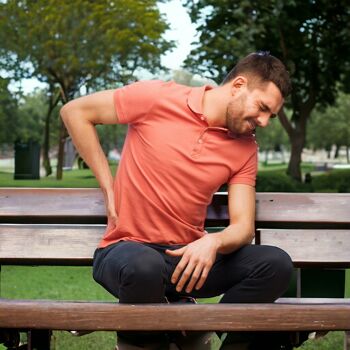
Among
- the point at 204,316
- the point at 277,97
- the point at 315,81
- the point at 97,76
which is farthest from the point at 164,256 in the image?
the point at 97,76

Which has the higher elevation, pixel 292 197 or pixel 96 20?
pixel 96 20

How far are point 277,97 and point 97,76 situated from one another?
25697mm

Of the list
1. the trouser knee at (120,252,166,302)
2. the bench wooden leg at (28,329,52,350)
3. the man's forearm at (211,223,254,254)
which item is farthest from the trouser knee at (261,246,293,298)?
the bench wooden leg at (28,329,52,350)

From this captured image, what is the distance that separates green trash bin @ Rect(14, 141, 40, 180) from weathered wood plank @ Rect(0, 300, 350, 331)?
2680cm

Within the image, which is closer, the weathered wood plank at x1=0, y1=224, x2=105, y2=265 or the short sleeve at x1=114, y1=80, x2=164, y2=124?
the short sleeve at x1=114, y1=80, x2=164, y2=124

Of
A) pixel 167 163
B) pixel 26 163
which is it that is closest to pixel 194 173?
pixel 167 163

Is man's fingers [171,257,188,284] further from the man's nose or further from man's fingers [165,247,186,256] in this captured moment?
the man's nose

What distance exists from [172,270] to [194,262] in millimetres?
167

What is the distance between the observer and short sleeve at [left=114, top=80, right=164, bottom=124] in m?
3.02

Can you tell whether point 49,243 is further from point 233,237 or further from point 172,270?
point 233,237

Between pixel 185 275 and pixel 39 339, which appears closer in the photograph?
pixel 185 275

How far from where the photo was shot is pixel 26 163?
2986 centimetres

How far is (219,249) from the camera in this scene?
2893mm

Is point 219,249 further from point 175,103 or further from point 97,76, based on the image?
point 97,76
